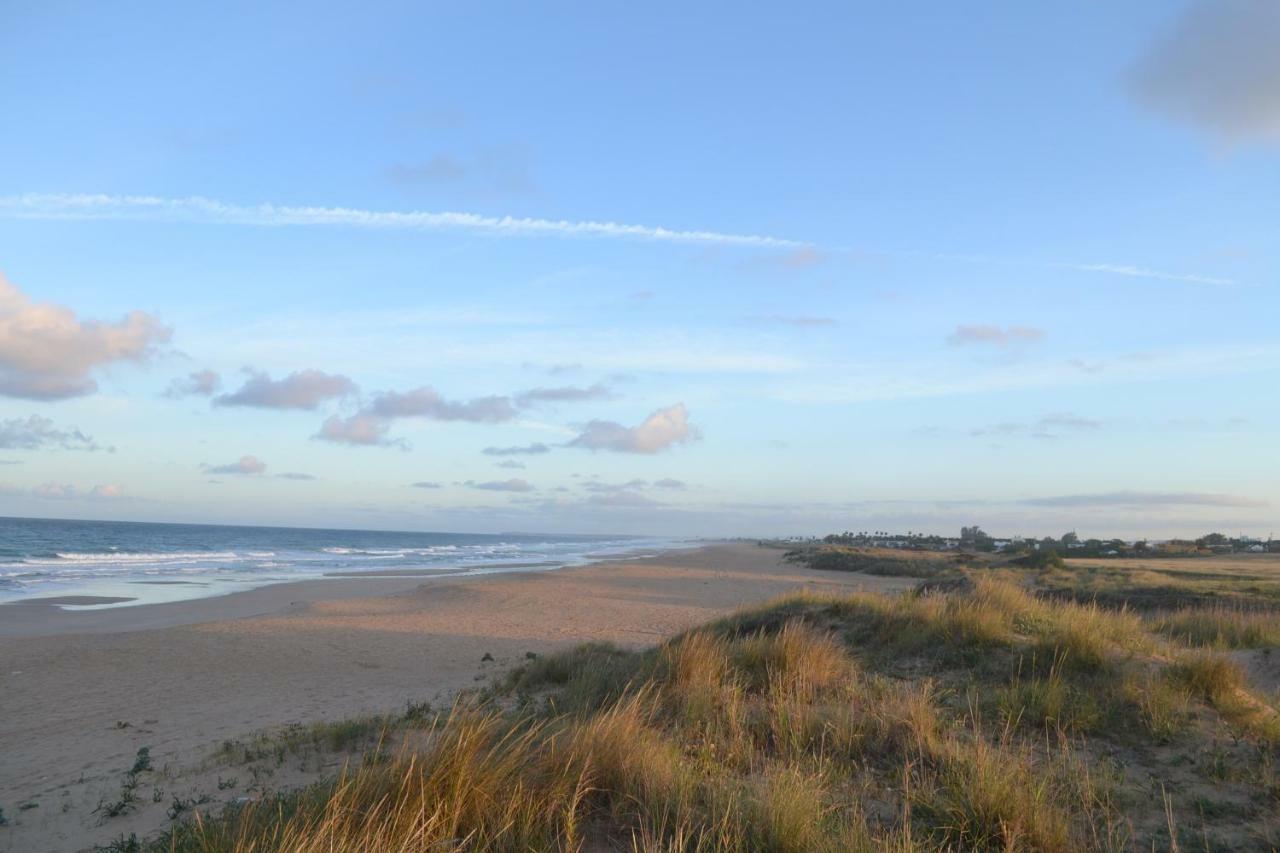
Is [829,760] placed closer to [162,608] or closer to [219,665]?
[219,665]

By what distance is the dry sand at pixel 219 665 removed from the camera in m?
7.39

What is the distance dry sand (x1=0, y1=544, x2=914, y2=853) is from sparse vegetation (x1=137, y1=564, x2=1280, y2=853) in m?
1.57

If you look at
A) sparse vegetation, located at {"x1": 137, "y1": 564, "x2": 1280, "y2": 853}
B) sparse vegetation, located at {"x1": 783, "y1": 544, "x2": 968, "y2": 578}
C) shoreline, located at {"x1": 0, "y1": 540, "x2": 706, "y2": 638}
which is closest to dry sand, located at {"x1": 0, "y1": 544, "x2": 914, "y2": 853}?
shoreline, located at {"x1": 0, "y1": 540, "x2": 706, "y2": 638}

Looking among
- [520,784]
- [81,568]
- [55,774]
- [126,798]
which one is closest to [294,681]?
[55,774]

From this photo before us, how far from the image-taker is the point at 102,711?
10.4 meters

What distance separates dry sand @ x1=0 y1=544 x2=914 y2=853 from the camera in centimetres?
739

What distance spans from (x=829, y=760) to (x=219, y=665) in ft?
40.4

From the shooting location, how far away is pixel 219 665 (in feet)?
45.1

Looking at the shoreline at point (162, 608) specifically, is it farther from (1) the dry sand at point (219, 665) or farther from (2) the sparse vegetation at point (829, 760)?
(2) the sparse vegetation at point (829, 760)

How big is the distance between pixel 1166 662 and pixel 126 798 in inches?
372

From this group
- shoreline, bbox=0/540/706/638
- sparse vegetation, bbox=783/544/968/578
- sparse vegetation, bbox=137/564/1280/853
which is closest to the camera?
sparse vegetation, bbox=137/564/1280/853

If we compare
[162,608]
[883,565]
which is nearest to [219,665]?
[162,608]

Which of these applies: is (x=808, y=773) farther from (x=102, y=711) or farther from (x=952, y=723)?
(x=102, y=711)

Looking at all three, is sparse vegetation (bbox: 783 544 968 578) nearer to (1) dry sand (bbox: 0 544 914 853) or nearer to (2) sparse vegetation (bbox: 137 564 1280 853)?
(1) dry sand (bbox: 0 544 914 853)
